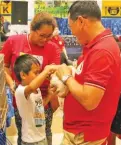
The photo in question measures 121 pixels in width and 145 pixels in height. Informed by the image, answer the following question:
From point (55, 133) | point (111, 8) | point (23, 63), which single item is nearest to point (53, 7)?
point (111, 8)

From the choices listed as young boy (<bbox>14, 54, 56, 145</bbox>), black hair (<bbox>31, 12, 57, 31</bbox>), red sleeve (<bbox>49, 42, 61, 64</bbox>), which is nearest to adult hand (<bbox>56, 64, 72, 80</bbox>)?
young boy (<bbox>14, 54, 56, 145</bbox>)

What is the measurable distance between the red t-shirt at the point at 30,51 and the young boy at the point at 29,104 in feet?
0.56

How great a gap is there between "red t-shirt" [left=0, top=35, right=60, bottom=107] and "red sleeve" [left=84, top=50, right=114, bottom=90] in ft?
3.17

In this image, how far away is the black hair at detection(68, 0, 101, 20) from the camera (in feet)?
5.42

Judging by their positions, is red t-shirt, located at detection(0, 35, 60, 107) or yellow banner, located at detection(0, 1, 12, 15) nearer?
red t-shirt, located at detection(0, 35, 60, 107)

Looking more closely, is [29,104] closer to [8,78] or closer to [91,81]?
[8,78]

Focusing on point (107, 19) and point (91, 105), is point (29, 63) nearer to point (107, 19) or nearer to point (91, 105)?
point (91, 105)

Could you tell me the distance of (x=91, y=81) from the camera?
158 cm

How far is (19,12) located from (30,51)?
2378 mm

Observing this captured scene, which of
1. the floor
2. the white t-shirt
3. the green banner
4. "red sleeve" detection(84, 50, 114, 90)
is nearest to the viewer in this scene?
"red sleeve" detection(84, 50, 114, 90)

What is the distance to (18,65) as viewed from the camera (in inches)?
92.3

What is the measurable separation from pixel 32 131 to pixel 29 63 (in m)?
0.46

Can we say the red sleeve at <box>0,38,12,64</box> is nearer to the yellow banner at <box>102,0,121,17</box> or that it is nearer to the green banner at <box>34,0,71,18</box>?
the green banner at <box>34,0,71,18</box>

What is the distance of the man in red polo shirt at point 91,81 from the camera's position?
62.4 inches
